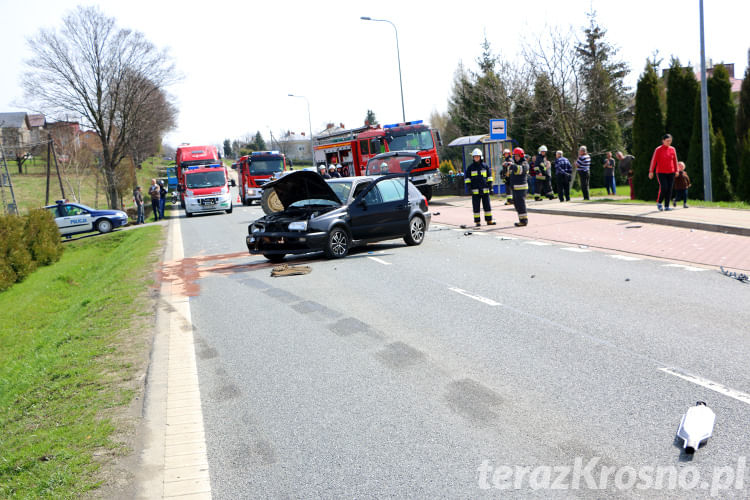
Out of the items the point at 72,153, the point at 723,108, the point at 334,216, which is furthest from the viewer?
the point at 72,153

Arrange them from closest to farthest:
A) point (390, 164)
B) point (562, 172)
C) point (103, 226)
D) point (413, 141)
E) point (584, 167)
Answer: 1. point (562, 172)
2. point (584, 167)
3. point (390, 164)
4. point (413, 141)
5. point (103, 226)

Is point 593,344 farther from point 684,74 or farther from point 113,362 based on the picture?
point 684,74

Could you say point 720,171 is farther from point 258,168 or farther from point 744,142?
point 258,168

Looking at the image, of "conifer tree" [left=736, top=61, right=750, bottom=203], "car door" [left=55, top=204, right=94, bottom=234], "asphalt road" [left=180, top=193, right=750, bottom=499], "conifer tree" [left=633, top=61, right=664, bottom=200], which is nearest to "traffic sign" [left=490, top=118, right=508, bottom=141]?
"conifer tree" [left=633, top=61, right=664, bottom=200]

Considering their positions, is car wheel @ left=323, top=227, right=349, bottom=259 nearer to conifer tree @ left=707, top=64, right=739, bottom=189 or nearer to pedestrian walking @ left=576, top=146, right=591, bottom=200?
pedestrian walking @ left=576, top=146, right=591, bottom=200

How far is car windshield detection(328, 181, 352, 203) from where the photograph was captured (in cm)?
1453

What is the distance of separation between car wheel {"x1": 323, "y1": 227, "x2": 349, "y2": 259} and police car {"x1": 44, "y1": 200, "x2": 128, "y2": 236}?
2191 centimetres

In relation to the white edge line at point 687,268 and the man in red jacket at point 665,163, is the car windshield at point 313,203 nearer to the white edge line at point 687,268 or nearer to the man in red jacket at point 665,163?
the white edge line at point 687,268

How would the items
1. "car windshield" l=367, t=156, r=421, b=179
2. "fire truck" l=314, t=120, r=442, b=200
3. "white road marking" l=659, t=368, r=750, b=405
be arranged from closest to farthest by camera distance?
1. "white road marking" l=659, t=368, r=750, b=405
2. "car windshield" l=367, t=156, r=421, b=179
3. "fire truck" l=314, t=120, r=442, b=200

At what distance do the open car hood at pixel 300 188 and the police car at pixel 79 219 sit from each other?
20.7 meters

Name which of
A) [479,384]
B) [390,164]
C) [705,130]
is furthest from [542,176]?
[479,384]

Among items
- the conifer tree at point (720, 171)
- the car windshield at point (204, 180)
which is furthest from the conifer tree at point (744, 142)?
the car windshield at point (204, 180)

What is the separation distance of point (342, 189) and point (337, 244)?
1364 millimetres

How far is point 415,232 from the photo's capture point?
15.6m
